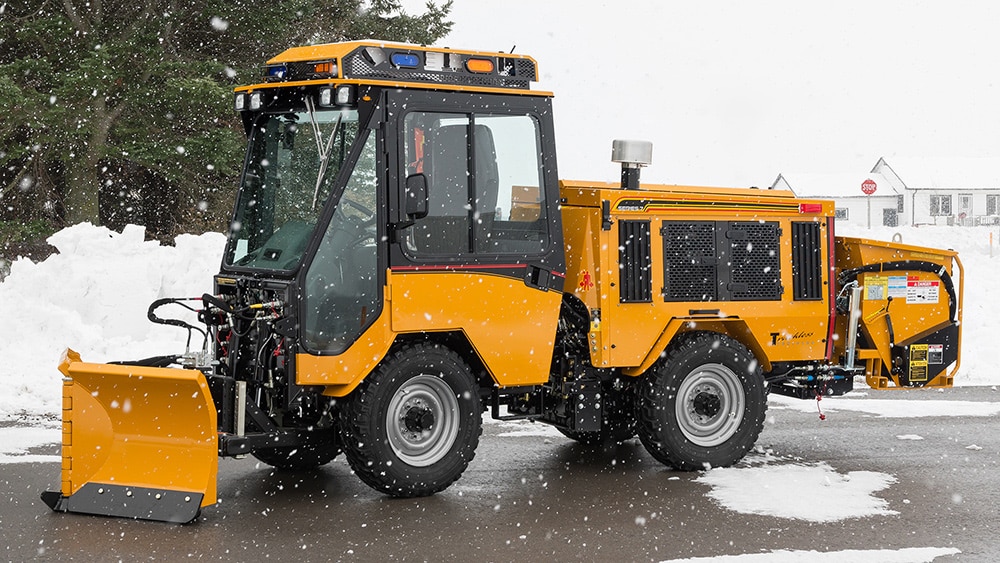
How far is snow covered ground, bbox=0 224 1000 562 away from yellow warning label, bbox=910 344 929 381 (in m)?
0.82

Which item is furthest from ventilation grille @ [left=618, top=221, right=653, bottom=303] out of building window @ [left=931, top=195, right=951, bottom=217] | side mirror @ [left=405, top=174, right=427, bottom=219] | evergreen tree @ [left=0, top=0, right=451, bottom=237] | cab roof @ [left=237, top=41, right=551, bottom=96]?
building window @ [left=931, top=195, right=951, bottom=217]

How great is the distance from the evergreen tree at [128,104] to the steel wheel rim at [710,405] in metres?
14.3

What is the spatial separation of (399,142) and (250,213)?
1.28m

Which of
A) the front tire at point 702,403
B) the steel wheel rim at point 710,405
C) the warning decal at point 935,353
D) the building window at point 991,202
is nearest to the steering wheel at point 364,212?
the front tire at point 702,403

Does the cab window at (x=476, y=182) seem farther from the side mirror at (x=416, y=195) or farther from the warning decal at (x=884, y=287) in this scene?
the warning decal at (x=884, y=287)

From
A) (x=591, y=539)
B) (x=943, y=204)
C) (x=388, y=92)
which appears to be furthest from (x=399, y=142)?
(x=943, y=204)

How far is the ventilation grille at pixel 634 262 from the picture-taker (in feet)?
28.1

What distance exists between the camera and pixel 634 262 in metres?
8.63

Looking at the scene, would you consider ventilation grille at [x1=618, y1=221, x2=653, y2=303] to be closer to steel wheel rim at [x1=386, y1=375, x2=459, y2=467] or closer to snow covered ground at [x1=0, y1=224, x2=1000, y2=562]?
snow covered ground at [x1=0, y1=224, x2=1000, y2=562]

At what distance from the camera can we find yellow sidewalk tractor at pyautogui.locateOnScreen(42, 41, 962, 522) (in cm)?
746

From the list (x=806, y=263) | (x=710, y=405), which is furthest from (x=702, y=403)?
(x=806, y=263)

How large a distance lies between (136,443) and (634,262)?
3486mm

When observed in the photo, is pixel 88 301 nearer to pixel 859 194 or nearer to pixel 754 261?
pixel 754 261

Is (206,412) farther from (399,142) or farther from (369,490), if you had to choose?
(399,142)
